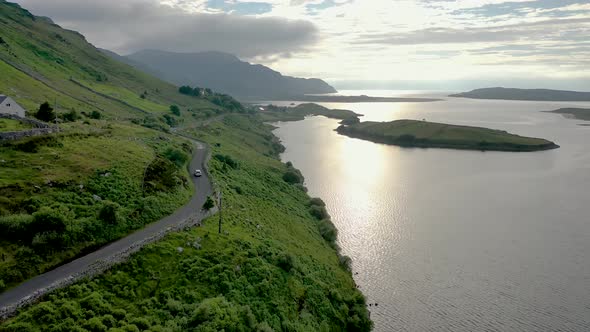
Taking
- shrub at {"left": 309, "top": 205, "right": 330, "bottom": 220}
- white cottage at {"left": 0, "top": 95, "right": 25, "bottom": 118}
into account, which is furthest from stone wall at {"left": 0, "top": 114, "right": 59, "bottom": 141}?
shrub at {"left": 309, "top": 205, "right": 330, "bottom": 220}

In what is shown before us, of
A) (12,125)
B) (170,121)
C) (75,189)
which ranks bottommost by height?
(75,189)

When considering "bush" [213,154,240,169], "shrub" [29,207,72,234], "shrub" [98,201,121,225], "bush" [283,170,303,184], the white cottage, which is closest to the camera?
"shrub" [29,207,72,234]

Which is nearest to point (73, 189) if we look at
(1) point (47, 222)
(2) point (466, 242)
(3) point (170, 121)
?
(1) point (47, 222)

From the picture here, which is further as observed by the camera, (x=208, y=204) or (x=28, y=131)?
(x=28, y=131)

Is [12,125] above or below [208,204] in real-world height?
above

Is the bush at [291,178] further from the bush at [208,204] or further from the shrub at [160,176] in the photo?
the bush at [208,204]

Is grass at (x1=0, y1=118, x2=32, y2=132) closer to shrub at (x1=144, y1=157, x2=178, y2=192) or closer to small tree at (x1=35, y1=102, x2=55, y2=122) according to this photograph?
small tree at (x1=35, y1=102, x2=55, y2=122)

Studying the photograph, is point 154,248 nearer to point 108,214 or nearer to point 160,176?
point 108,214

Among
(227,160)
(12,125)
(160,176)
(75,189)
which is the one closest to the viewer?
(75,189)
